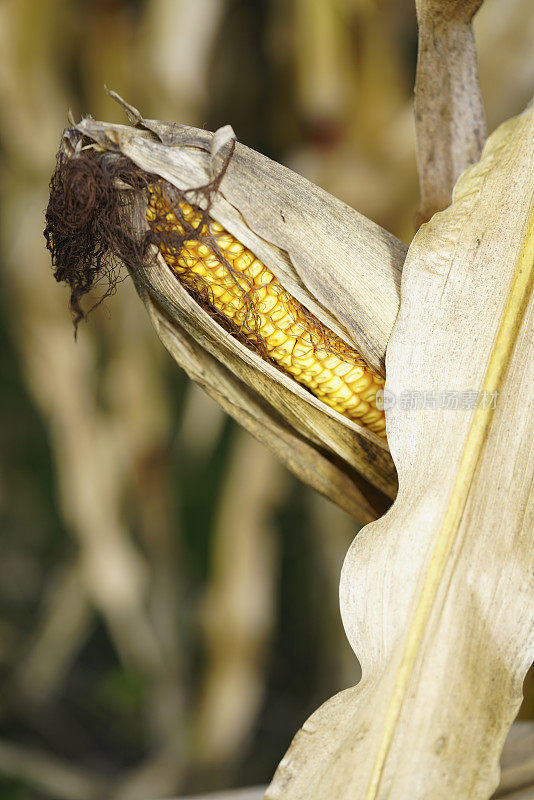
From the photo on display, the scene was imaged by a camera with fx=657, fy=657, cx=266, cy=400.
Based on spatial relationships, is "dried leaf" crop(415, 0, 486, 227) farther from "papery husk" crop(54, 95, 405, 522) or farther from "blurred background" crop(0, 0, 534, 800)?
"blurred background" crop(0, 0, 534, 800)

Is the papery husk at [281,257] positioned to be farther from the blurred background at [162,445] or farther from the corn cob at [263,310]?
the blurred background at [162,445]

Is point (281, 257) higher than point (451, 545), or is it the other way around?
point (281, 257)

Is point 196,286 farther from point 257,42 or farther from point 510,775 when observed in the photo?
point 257,42

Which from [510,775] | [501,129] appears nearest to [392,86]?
[501,129]

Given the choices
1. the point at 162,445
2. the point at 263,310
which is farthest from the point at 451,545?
the point at 162,445

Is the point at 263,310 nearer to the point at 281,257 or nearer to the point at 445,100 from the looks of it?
the point at 281,257
